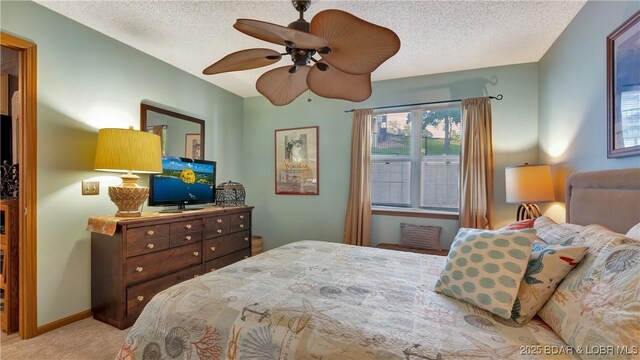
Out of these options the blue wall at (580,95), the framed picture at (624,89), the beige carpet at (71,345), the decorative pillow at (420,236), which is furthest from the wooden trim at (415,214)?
the beige carpet at (71,345)

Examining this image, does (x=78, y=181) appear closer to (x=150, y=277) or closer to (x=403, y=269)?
(x=150, y=277)

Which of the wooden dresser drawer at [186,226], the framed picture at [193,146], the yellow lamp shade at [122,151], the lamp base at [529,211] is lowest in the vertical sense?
the wooden dresser drawer at [186,226]

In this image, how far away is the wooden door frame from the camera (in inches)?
79.4

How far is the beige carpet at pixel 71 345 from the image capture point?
1.84 m

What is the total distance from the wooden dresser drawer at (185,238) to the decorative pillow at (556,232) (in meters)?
2.78

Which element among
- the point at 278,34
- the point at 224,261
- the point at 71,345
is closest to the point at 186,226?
the point at 224,261

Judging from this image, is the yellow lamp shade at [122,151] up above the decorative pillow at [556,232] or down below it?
above

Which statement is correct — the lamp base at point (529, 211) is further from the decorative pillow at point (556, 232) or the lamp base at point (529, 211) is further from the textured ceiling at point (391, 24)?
the textured ceiling at point (391, 24)

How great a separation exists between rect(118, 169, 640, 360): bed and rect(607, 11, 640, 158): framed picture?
217mm

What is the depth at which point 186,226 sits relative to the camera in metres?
2.67

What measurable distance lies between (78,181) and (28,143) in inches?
16.9

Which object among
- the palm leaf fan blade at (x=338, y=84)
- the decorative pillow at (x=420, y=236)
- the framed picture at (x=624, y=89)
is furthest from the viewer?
the decorative pillow at (x=420, y=236)

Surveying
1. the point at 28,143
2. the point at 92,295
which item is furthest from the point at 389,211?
the point at 28,143

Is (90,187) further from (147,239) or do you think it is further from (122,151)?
(147,239)
